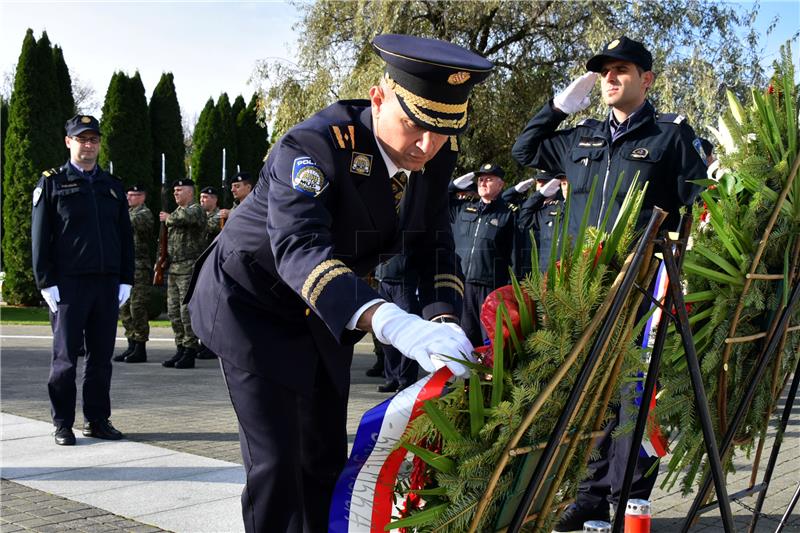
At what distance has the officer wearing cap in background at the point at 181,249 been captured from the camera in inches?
445

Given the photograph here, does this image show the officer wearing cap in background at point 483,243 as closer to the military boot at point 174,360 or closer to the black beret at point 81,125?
the military boot at point 174,360

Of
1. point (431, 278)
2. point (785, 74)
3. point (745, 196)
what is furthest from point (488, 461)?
point (785, 74)

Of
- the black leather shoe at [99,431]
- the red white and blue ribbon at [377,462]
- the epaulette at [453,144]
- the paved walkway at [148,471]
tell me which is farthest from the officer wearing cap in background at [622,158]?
the black leather shoe at [99,431]

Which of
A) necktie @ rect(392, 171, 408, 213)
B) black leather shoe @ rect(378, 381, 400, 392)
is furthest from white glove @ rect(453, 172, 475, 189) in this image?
necktie @ rect(392, 171, 408, 213)

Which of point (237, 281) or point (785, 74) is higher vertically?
point (785, 74)

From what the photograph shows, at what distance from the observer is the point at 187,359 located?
11.1m

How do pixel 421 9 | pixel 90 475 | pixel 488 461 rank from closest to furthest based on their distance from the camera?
1. pixel 488 461
2. pixel 90 475
3. pixel 421 9

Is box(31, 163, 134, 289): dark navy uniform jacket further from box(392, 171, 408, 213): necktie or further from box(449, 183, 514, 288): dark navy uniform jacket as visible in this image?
box(392, 171, 408, 213): necktie

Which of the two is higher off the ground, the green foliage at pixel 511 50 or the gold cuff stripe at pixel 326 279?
the green foliage at pixel 511 50

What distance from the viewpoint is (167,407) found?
315 inches

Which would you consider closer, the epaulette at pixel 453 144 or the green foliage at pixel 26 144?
the epaulette at pixel 453 144

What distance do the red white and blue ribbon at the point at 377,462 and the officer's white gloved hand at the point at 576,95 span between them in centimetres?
246

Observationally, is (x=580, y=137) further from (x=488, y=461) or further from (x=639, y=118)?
(x=488, y=461)

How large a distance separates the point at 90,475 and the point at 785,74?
14.2 ft
